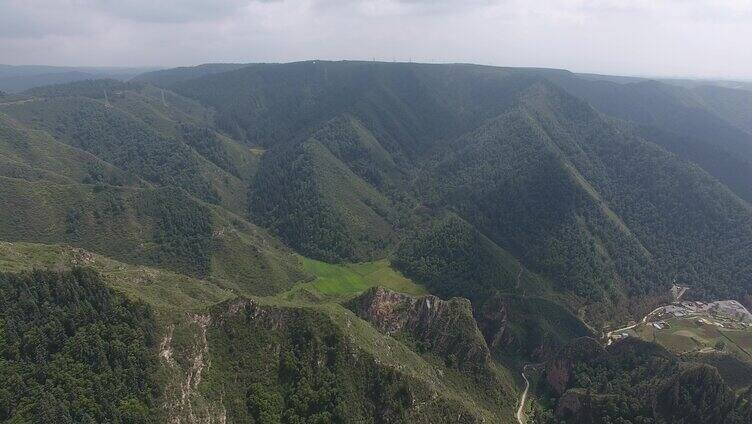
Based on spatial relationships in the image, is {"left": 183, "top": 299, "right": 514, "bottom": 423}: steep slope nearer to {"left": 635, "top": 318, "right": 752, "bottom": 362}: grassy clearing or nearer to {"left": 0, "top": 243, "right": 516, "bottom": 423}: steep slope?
{"left": 0, "top": 243, "right": 516, "bottom": 423}: steep slope

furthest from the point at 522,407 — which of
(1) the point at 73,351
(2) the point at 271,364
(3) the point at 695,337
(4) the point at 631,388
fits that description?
(1) the point at 73,351

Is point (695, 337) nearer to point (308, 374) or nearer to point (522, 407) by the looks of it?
point (522, 407)

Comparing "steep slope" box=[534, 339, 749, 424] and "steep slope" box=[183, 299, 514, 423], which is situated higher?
"steep slope" box=[183, 299, 514, 423]

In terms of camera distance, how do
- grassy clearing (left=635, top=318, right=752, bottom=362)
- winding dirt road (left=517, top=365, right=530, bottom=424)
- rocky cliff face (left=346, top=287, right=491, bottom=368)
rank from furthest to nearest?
grassy clearing (left=635, top=318, right=752, bottom=362)
rocky cliff face (left=346, top=287, right=491, bottom=368)
winding dirt road (left=517, top=365, right=530, bottom=424)

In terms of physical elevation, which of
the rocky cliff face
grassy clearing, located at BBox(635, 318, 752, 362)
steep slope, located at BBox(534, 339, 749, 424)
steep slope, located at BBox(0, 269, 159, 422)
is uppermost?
steep slope, located at BBox(0, 269, 159, 422)

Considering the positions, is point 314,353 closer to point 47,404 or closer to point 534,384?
point 47,404

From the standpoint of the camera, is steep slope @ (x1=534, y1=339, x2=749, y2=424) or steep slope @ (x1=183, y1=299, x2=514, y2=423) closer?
steep slope @ (x1=183, y1=299, x2=514, y2=423)

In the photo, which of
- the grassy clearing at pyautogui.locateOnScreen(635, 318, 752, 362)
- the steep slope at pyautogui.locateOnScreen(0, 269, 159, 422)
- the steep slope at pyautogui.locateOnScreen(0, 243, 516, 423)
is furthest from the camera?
the grassy clearing at pyautogui.locateOnScreen(635, 318, 752, 362)

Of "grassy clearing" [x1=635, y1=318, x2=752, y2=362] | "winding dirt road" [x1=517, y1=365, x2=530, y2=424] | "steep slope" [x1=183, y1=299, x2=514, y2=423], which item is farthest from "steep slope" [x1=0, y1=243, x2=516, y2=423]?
"grassy clearing" [x1=635, y1=318, x2=752, y2=362]

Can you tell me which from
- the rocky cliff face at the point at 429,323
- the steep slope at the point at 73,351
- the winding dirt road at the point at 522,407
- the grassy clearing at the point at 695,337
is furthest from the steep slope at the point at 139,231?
the grassy clearing at the point at 695,337
